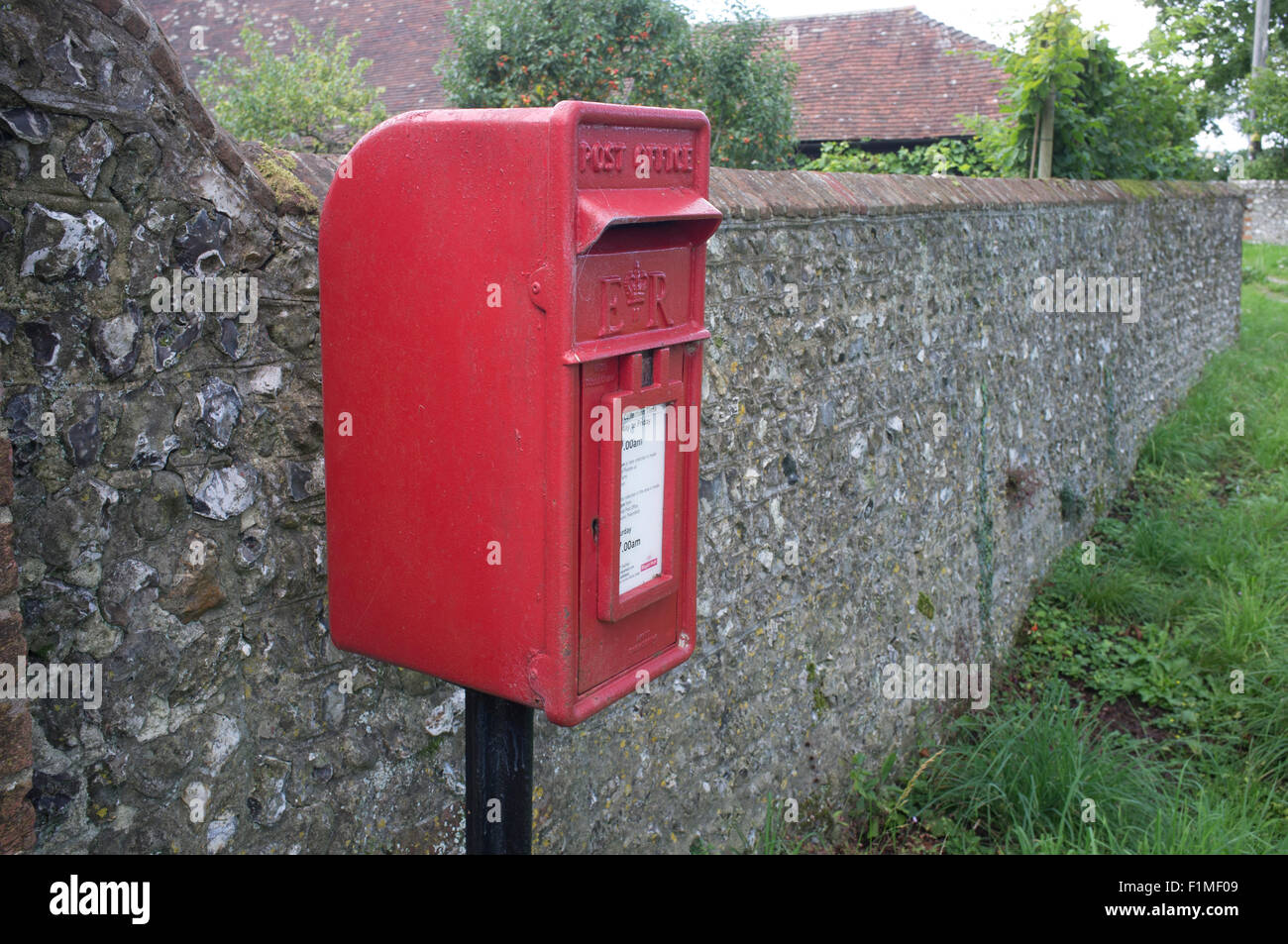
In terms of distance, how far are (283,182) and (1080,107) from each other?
8208 mm

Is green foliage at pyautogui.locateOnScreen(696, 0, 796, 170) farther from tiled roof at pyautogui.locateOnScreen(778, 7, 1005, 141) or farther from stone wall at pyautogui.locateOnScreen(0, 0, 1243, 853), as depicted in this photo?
stone wall at pyautogui.locateOnScreen(0, 0, 1243, 853)

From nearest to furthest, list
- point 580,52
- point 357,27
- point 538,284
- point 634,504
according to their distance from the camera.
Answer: point 538,284
point 634,504
point 580,52
point 357,27

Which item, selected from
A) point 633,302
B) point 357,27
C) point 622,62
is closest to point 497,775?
point 633,302

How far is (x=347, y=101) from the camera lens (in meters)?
11.6

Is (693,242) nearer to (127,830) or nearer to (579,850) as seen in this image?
(127,830)

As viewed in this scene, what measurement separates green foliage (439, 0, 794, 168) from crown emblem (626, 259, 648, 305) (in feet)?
29.0

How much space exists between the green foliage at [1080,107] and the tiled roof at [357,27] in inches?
482

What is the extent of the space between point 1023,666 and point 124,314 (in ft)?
16.0

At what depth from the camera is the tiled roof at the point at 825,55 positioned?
56.3 ft

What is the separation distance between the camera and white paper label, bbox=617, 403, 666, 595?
2.01m

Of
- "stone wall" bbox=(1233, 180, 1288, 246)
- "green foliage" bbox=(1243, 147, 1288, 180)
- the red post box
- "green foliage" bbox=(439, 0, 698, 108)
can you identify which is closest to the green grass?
the red post box

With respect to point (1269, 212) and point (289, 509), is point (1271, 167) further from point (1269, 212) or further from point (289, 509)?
point (289, 509)

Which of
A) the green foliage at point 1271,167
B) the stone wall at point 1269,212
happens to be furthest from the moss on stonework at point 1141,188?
the green foliage at point 1271,167

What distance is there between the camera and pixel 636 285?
196 cm
